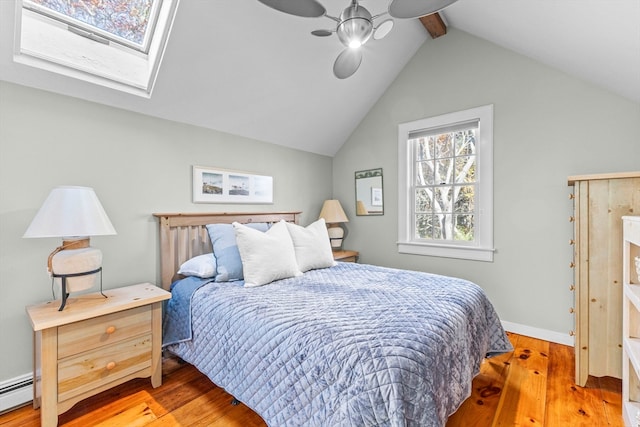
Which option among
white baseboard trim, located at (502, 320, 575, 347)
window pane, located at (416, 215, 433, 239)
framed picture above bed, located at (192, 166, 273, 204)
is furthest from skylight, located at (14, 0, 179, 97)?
white baseboard trim, located at (502, 320, 575, 347)

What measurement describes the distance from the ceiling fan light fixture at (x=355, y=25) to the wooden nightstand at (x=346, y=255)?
232 cm

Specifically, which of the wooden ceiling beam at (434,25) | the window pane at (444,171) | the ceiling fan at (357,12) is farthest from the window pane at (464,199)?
the ceiling fan at (357,12)

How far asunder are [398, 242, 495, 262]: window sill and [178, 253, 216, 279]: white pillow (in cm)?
216

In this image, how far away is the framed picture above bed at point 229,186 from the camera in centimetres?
268

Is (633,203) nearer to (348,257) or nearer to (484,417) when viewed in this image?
(484,417)

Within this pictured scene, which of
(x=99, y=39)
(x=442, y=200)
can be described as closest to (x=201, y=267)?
(x=99, y=39)

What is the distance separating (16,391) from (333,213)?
9.88 feet

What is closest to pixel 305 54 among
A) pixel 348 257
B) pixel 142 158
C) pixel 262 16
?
pixel 262 16

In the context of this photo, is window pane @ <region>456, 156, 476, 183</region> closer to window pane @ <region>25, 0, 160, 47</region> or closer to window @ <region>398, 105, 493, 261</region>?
window @ <region>398, 105, 493, 261</region>

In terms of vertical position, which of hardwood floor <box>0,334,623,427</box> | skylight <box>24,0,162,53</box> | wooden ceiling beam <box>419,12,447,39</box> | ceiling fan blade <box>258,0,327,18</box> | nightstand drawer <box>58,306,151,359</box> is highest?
wooden ceiling beam <box>419,12,447,39</box>

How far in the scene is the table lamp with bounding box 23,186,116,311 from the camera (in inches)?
61.9

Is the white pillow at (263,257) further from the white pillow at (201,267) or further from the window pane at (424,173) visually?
the window pane at (424,173)

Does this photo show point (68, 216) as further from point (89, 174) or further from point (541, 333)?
point (541, 333)

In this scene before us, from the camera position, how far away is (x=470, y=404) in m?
1.76
